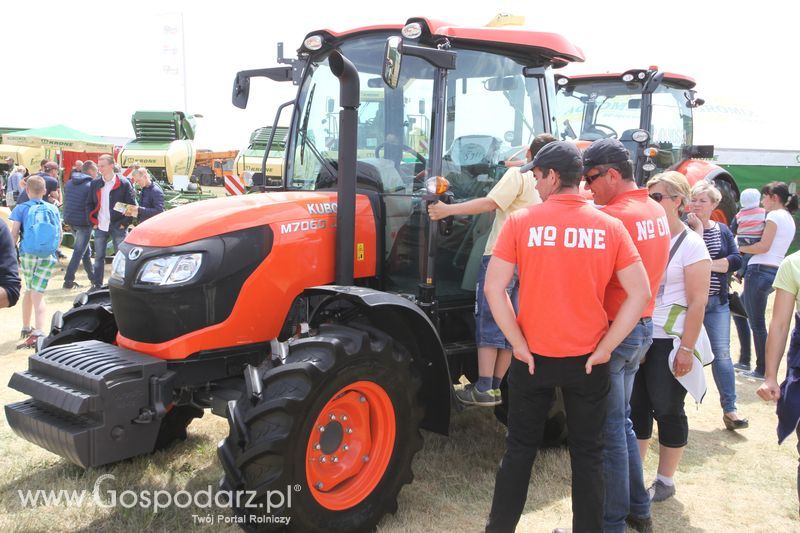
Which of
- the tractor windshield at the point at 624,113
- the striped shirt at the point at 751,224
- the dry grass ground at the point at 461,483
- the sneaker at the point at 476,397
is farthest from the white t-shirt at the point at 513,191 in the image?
the tractor windshield at the point at 624,113

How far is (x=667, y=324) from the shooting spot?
11.4ft

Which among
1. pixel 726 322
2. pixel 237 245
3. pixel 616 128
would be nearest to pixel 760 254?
pixel 726 322

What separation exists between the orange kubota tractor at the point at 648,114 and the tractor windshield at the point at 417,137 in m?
4.04

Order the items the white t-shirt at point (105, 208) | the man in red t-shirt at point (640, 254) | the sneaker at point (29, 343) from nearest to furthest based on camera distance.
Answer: the man in red t-shirt at point (640, 254) < the sneaker at point (29, 343) < the white t-shirt at point (105, 208)

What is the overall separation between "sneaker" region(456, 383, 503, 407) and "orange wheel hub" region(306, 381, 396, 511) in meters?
0.64

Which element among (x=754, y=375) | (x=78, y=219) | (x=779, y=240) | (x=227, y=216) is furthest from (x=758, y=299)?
(x=78, y=219)

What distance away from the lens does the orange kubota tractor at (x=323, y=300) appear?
Answer: 2916 millimetres

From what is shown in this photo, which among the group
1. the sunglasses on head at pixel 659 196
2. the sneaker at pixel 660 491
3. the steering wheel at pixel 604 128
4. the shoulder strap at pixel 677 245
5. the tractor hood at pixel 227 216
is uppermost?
the steering wheel at pixel 604 128

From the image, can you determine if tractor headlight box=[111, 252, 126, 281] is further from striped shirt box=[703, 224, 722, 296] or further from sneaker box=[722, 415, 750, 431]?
sneaker box=[722, 415, 750, 431]

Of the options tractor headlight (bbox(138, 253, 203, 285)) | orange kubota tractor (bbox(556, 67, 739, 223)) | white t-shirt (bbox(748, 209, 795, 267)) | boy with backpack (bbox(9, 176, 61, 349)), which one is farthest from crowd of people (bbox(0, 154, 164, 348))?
white t-shirt (bbox(748, 209, 795, 267))

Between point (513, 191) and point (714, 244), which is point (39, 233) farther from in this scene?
point (714, 244)

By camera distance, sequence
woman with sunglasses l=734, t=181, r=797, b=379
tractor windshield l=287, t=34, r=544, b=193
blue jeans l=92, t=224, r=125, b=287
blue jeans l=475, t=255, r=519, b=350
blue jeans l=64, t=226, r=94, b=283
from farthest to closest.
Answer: blue jeans l=64, t=226, r=94, b=283
blue jeans l=92, t=224, r=125, b=287
woman with sunglasses l=734, t=181, r=797, b=379
tractor windshield l=287, t=34, r=544, b=193
blue jeans l=475, t=255, r=519, b=350

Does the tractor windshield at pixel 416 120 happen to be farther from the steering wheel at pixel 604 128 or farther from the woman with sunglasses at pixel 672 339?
the steering wheel at pixel 604 128

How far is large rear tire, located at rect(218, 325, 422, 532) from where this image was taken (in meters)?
2.84
